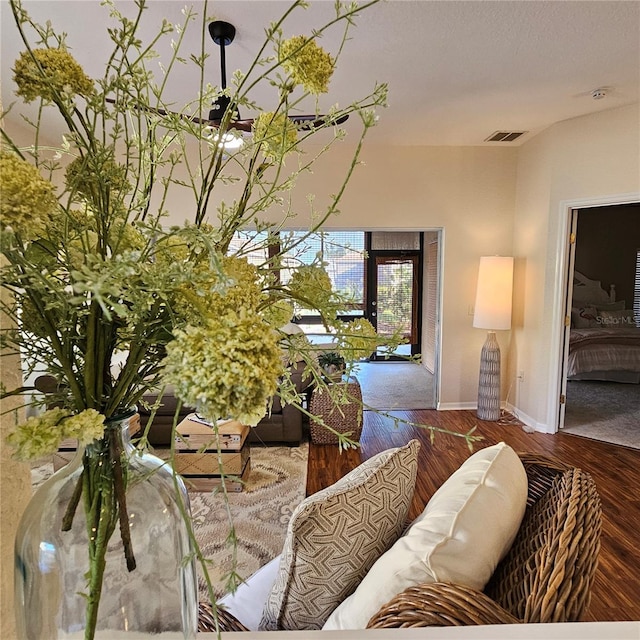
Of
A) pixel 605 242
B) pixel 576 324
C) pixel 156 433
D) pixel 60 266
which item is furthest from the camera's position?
pixel 605 242

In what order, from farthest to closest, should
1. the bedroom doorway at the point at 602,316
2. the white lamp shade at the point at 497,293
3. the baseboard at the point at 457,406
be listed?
the baseboard at the point at 457,406
the white lamp shade at the point at 497,293
the bedroom doorway at the point at 602,316

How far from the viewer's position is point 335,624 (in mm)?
1014

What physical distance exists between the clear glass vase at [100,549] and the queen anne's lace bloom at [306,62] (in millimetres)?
440

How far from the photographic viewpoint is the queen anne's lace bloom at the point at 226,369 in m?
0.35

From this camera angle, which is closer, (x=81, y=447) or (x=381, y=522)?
(x=81, y=447)

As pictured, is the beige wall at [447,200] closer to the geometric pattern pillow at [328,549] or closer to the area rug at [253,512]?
the area rug at [253,512]

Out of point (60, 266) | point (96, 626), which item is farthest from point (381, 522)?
point (60, 266)

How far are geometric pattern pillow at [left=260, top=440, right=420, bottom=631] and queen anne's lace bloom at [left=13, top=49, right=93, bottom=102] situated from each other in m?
0.96

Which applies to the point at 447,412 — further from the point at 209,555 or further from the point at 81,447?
the point at 81,447

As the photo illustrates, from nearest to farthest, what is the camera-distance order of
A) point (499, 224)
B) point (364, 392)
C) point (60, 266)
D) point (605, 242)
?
point (60, 266)
point (499, 224)
point (364, 392)
point (605, 242)

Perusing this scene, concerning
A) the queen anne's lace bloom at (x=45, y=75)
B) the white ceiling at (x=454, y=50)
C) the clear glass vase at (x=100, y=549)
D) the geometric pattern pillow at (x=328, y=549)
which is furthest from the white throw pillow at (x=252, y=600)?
the white ceiling at (x=454, y=50)

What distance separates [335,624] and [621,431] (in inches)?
169

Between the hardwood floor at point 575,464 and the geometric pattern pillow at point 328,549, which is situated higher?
the geometric pattern pillow at point 328,549

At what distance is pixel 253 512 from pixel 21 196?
2.79 m
